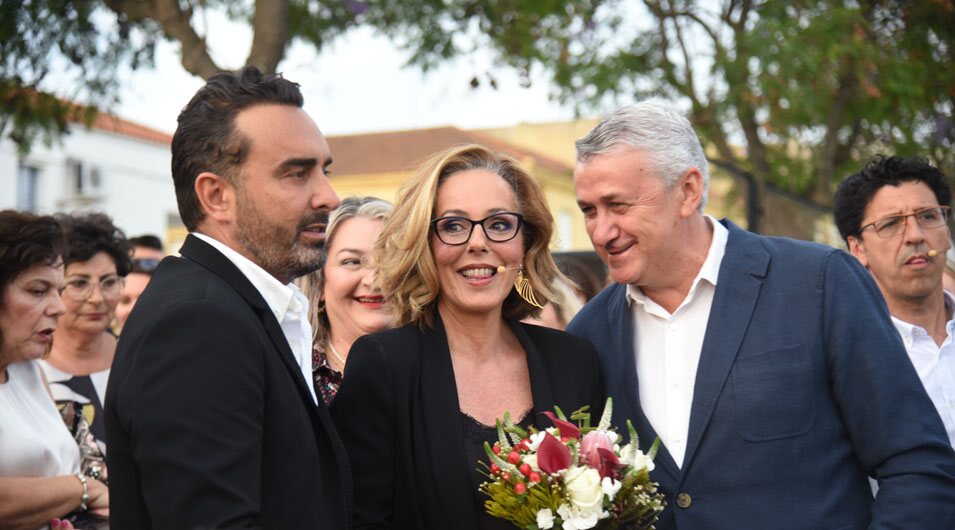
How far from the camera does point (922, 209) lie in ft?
18.7

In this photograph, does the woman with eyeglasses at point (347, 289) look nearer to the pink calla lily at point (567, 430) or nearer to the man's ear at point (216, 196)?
the pink calla lily at point (567, 430)

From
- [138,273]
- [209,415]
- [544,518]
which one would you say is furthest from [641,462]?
[138,273]

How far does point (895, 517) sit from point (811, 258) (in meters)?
0.93

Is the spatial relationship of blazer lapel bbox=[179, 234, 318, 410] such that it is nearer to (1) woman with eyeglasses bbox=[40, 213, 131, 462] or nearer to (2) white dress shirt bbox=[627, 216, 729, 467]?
(2) white dress shirt bbox=[627, 216, 729, 467]

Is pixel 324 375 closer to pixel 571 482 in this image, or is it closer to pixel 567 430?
pixel 567 430

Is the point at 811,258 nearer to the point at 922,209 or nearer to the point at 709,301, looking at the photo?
the point at 709,301

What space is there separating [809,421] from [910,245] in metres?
2.18

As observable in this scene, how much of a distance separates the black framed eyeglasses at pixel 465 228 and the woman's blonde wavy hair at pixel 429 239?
1.9 inches

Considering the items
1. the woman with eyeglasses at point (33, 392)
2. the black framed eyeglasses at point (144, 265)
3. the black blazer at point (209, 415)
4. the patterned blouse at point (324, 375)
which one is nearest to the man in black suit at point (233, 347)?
the black blazer at point (209, 415)

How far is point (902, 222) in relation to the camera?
570 cm

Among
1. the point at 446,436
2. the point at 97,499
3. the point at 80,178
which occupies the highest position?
the point at 80,178

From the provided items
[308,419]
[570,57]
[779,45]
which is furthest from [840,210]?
[570,57]

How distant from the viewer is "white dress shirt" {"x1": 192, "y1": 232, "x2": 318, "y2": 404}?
3260 mm

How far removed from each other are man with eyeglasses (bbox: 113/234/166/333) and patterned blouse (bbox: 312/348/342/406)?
10.9 feet
